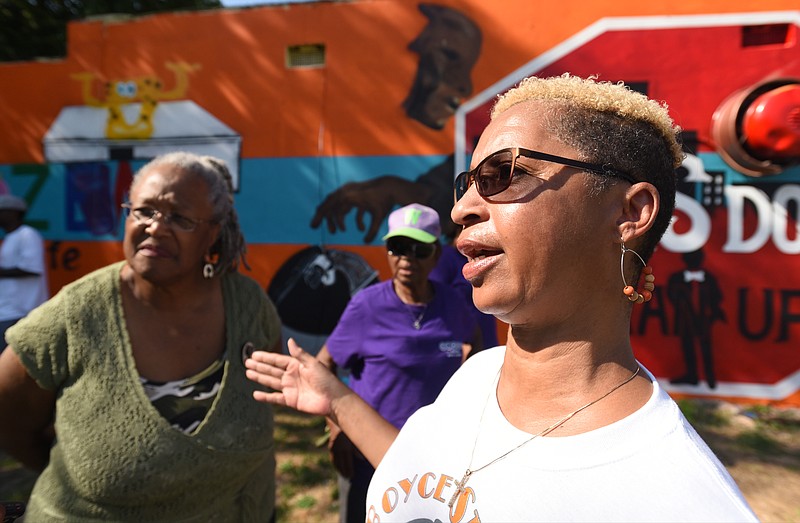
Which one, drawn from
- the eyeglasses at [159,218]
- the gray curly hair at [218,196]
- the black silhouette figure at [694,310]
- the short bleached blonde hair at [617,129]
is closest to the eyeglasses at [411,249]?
the gray curly hair at [218,196]

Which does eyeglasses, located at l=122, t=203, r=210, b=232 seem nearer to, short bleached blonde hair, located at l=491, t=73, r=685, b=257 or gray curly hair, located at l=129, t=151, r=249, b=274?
gray curly hair, located at l=129, t=151, r=249, b=274

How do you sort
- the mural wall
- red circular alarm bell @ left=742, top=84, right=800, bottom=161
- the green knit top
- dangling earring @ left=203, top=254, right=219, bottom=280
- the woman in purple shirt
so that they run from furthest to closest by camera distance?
1. the mural wall
2. red circular alarm bell @ left=742, top=84, right=800, bottom=161
3. the woman in purple shirt
4. dangling earring @ left=203, top=254, right=219, bottom=280
5. the green knit top

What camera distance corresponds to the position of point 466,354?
2.67 m

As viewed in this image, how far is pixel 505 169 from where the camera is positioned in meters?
1.03

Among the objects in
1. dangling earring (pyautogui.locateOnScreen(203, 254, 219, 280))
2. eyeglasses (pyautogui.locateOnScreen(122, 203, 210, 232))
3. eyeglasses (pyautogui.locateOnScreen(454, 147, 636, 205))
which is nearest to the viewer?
eyeglasses (pyautogui.locateOnScreen(454, 147, 636, 205))

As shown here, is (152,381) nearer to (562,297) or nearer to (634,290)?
(562,297)

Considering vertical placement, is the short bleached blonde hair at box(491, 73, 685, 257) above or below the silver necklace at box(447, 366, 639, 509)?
above

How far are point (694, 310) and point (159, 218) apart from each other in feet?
14.8

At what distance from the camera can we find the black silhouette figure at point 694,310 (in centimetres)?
469

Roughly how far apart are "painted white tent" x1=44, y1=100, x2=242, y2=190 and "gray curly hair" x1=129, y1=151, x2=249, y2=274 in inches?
135

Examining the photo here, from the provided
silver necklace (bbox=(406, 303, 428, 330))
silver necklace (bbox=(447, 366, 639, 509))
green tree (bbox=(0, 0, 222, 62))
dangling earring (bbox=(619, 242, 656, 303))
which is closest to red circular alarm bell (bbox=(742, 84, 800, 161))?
silver necklace (bbox=(406, 303, 428, 330))

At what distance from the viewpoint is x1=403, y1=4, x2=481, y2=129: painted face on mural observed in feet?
16.3

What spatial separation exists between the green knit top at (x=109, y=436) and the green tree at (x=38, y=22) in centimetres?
784

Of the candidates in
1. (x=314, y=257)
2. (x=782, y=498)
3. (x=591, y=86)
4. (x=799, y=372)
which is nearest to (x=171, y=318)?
(x=591, y=86)
